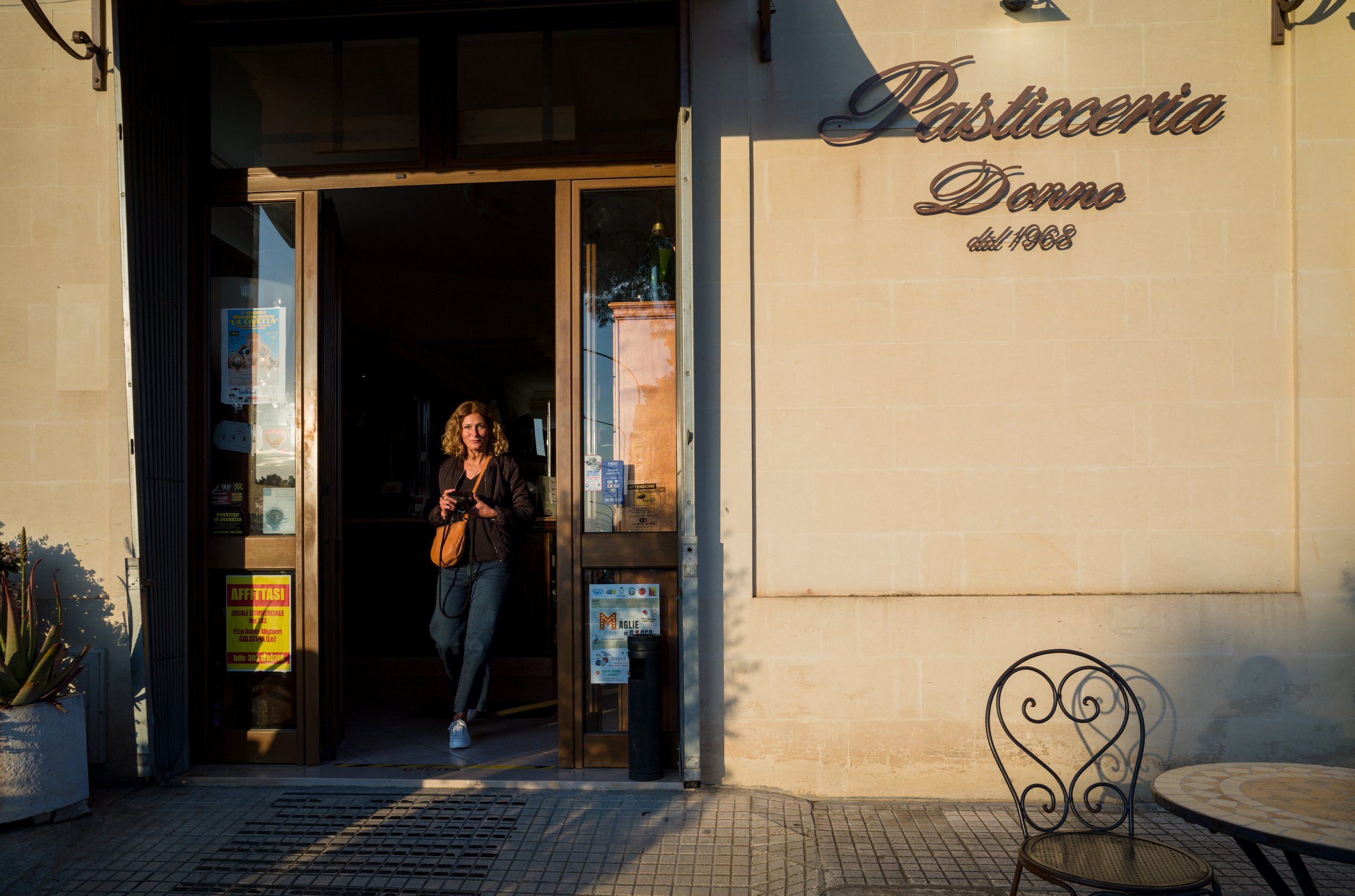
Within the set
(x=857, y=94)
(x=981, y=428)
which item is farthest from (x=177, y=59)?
(x=981, y=428)

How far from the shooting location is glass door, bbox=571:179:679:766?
4688 millimetres

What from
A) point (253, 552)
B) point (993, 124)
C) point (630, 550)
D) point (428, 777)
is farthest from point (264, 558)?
point (993, 124)

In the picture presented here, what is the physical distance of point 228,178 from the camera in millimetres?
4969

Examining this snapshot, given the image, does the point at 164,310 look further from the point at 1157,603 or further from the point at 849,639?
the point at 1157,603

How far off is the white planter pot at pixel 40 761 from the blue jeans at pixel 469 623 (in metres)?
1.78

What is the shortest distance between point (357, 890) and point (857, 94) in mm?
4021

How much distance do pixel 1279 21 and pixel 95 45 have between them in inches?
222

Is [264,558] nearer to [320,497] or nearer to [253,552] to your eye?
[253,552]

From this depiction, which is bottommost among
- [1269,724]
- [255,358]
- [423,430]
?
[1269,724]

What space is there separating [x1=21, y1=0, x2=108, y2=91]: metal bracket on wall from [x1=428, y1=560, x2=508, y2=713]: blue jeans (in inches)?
120

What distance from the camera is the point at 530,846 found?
3762mm

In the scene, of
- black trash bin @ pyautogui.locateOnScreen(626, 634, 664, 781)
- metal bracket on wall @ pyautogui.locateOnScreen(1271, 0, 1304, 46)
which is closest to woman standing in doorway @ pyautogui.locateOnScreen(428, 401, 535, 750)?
black trash bin @ pyautogui.locateOnScreen(626, 634, 664, 781)

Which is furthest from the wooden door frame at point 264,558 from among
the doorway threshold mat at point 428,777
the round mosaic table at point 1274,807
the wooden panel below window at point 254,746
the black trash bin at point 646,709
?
the round mosaic table at point 1274,807

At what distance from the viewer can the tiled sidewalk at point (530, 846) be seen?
11.2 feet
